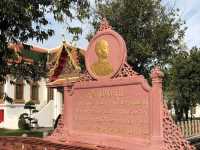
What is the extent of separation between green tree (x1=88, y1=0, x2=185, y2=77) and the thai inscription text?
910 cm

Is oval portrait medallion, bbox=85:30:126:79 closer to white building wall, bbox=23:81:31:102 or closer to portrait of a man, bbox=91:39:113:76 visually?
portrait of a man, bbox=91:39:113:76

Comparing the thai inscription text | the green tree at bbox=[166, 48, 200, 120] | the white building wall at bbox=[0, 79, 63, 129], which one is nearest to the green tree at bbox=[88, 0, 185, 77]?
the green tree at bbox=[166, 48, 200, 120]

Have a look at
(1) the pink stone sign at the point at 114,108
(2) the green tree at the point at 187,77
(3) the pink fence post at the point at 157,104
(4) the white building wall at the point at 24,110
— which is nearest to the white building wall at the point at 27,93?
(4) the white building wall at the point at 24,110

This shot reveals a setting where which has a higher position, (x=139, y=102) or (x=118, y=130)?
(x=139, y=102)

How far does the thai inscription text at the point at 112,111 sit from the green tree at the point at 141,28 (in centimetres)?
910

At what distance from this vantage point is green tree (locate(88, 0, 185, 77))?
20047 millimetres

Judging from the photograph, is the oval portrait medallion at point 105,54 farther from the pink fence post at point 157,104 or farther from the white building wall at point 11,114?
the white building wall at point 11,114

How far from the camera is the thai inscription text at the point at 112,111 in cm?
944

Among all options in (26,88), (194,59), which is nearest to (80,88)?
(194,59)

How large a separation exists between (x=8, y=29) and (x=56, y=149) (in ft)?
10.8

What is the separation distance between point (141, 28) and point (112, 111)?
435 inches

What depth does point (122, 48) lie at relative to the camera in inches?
396

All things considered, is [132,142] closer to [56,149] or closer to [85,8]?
[56,149]

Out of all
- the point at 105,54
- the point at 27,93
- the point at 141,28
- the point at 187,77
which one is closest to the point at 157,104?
the point at 105,54
